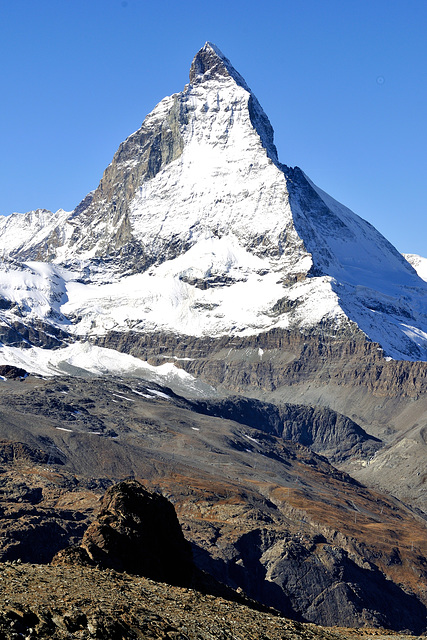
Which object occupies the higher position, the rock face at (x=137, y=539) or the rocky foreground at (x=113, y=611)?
the rocky foreground at (x=113, y=611)

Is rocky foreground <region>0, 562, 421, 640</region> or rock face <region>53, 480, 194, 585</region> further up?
rocky foreground <region>0, 562, 421, 640</region>

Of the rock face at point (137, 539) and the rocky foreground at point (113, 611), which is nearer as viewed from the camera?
the rocky foreground at point (113, 611)

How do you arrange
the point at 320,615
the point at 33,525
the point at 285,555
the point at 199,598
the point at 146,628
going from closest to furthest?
the point at 146,628 → the point at 199,598 → the point at 33,525 → the point at 320,615 → the point at 285,555

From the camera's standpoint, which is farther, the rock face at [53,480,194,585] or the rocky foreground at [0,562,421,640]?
the rock face at [53,480,194,585]

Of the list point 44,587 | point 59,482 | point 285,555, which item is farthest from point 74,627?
point 59,482

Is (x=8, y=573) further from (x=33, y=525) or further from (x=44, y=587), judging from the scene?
(x=33, y=525)
